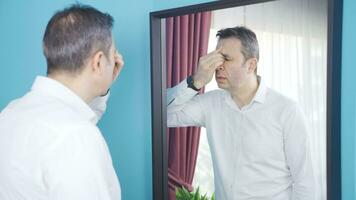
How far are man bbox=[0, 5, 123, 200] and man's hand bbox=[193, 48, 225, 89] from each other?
31cm

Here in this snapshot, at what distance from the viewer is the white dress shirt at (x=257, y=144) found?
3.56 feet

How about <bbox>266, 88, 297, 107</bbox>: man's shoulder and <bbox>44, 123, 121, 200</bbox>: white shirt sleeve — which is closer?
<bbox>44, 123, 121, 200</bbox>: white shirt sleeve

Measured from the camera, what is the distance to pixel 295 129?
42.6 inches

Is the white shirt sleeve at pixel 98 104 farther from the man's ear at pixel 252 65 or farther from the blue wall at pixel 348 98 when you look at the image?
the blue wall at pixel 348 98

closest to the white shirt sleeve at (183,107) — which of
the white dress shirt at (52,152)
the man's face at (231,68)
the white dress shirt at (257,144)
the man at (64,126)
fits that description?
the white dress shirt at (257,144)

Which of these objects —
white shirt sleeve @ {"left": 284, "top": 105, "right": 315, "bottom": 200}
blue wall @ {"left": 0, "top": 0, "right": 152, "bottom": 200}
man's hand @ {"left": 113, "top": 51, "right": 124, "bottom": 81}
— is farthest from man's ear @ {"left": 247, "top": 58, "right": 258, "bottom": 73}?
blue wall @ {"left": 0, "top": 0, "right": 152, "bottom": 200}

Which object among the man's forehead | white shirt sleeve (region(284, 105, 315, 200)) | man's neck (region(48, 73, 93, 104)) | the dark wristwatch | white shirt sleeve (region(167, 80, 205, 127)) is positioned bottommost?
white shirt sleeve (region(284, 105, 315, 200))

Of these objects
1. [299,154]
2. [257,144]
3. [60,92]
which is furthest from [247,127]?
[60,92]

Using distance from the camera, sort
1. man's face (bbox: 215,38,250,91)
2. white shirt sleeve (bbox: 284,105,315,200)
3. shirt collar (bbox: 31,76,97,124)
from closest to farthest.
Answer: shirt collar (bbox: 31,76,97,124)
white shirt sleeve (bbox: 284,105,315,200)
man's face (bbox: 215,38,250,91)

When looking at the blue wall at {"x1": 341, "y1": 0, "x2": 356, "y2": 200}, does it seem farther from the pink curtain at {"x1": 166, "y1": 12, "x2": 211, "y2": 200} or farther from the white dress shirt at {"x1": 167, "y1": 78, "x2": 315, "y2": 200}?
the pink curtain at {"x1": 166, "y1": 12, "x2": 211, "y2": 200}

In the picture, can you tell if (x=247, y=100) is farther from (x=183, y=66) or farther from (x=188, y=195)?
(x=188, y=195)

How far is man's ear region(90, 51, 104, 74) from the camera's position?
0.99 metres

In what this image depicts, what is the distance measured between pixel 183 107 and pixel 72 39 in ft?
1.60

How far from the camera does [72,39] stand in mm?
956
